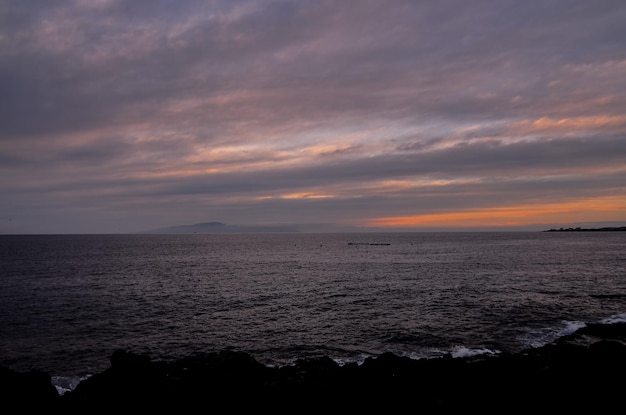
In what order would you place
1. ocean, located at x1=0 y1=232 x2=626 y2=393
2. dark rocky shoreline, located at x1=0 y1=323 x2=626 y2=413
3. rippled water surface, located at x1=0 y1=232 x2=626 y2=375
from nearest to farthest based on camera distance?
dark rocky shoreline, located at x1=0 y1=323 x2=626 y2=413
ocean, located at x1=0 y1=232 x2=626 y2=393
rippled water surface, located at x1=0 y1=232 x2=626 y2=375

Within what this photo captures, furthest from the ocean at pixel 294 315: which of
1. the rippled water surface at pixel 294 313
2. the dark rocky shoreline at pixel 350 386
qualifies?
the dark rocky shoreline at pixel 350 386

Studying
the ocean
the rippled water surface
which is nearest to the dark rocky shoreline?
the ocean

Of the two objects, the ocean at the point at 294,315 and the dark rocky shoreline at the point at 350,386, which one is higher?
the dark rocky shoreline at the point at 350,386

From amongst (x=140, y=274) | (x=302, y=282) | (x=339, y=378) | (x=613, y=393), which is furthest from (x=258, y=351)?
(x=140, y=274)

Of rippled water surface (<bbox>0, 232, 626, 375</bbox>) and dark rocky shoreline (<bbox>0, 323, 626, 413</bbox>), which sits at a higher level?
dark rocky shoreline (<bbox>0, 323, 626, 413</bbox>)

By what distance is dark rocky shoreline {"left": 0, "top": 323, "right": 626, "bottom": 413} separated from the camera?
17.4m

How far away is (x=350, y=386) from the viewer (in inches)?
750

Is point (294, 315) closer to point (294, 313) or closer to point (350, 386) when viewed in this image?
point (294, 313)

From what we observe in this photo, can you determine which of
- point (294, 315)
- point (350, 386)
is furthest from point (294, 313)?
point (350, 386)

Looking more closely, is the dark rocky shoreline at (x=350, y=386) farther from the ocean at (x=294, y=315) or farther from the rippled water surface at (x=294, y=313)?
the rippled water surface at (x=294, y=313)

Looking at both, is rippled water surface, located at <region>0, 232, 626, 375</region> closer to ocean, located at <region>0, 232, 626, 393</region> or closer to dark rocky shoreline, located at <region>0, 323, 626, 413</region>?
ocean, located at <region>0, 232, 626, 393</region>

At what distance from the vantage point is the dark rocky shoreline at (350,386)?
1742 cm

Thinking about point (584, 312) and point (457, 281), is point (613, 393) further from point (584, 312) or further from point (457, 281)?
point (457, 281)

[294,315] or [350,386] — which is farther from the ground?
[350,386]
